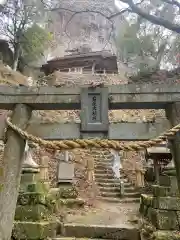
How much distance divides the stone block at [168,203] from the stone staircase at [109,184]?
16.7 ft

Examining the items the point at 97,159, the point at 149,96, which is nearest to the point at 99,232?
the point at 149,96

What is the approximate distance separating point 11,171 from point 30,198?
8.97ft

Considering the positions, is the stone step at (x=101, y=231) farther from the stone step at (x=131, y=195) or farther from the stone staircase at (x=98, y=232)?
the stone step at (x=131, y=195)

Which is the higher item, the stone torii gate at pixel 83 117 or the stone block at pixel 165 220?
the stone torii gate at pixel 83 117

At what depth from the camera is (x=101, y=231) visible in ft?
23.1

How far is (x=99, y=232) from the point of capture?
7.04 metres

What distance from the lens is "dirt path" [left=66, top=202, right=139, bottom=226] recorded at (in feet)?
25.7

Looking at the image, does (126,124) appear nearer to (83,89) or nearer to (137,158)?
(83,89)

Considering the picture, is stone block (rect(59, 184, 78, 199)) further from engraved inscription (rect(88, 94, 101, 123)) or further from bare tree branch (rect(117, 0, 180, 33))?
engraved inscription (rect(88, 94, 101, 123))

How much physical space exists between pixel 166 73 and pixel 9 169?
875 inches

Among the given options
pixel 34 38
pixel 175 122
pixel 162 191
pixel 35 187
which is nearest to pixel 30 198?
pixel 35 187

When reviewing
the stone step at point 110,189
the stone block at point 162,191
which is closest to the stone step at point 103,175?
the stone step at point 110,189

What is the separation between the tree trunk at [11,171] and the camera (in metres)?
3.55

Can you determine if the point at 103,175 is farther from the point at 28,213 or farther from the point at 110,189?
the point at 28,213
